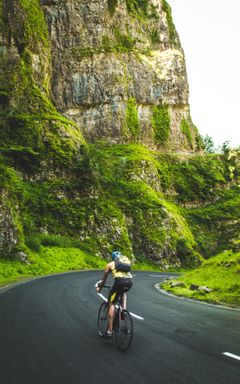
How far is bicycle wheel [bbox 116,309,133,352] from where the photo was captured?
7129mm

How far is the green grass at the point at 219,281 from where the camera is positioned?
15.6m

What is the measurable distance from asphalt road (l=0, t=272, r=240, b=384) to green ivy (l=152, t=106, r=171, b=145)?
2279 inches

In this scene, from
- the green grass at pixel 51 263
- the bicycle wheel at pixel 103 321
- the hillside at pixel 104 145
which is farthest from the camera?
the hillside at pixel 104 145

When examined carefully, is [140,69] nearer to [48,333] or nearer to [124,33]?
[124,33]

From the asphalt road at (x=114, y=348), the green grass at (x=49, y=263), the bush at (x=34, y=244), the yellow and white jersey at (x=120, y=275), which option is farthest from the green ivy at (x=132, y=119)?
the yellow and white jersey at (x=120, y=275)

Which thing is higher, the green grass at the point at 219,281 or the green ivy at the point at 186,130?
the green ivy at the point at 186,130

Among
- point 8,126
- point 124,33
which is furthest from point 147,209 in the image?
point 124,33

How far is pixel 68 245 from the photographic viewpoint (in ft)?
124

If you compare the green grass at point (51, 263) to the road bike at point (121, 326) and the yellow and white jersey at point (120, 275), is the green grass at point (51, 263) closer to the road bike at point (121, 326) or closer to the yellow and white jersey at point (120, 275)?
the road bike at point (121, 326)

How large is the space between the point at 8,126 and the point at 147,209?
68.4ft

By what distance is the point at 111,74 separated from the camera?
214 feet

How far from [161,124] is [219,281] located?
5382 cm

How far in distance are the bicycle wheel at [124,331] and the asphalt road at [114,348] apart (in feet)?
0.54

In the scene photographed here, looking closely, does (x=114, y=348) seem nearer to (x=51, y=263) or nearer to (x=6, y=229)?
(x=6, y=229)
